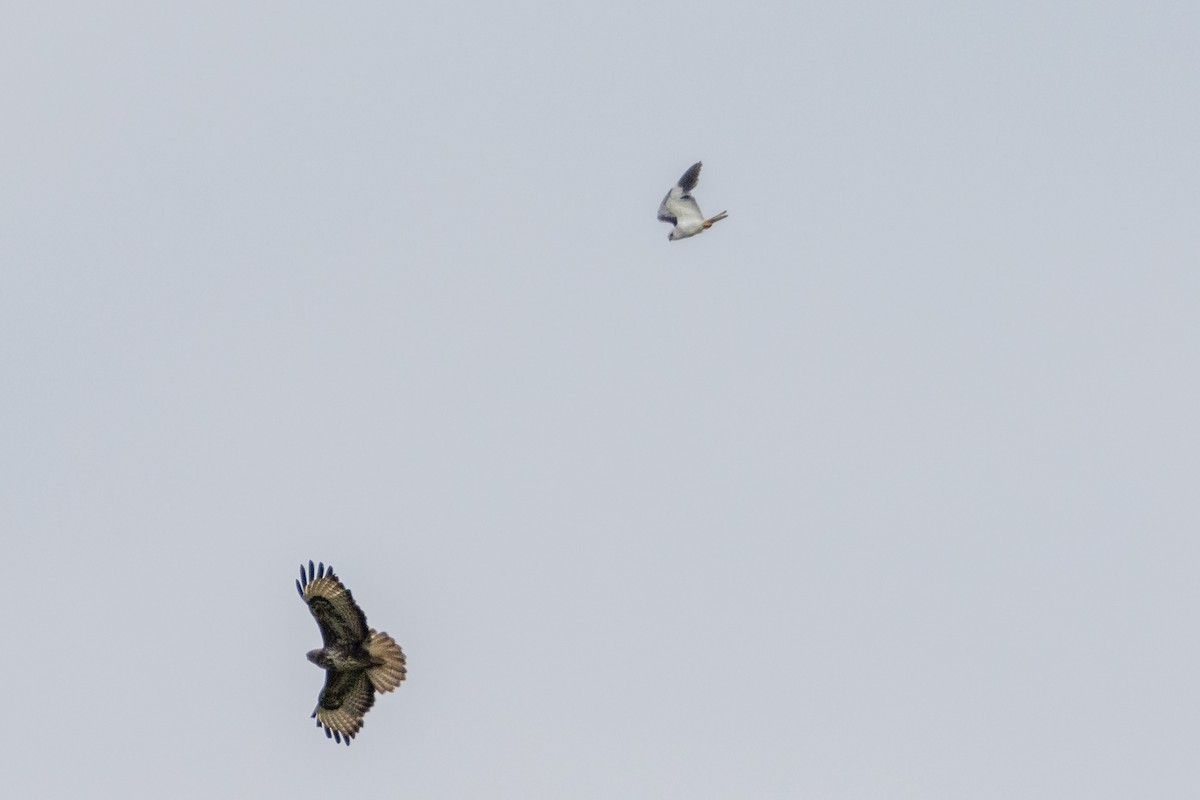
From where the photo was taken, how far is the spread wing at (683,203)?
3475 cm

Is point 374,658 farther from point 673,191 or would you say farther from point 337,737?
point 673,191

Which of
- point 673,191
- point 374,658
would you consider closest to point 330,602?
point 374,658

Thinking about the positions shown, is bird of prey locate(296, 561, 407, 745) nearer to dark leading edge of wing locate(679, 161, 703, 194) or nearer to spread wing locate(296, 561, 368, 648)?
spread wing locate(296, 561, 368, 648)

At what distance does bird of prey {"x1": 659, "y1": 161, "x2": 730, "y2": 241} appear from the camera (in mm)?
34750

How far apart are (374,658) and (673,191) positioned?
34.5ft

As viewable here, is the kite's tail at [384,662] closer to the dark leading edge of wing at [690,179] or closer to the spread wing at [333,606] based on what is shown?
the spread wing at [333,606]

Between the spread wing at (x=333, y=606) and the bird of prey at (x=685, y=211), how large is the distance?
9.60 m

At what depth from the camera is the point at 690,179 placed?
34.8 m

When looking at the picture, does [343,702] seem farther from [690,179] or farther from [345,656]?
[690,179]

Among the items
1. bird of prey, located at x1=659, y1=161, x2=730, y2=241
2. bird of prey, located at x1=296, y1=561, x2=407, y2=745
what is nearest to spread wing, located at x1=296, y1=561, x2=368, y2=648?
bird of prey, located at x1=296, y1=561, x2=407, y2=745

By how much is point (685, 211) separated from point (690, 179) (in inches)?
25.1

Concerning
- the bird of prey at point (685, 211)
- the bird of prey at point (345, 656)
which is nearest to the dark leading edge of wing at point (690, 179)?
the bird of prey at point (685, 211)

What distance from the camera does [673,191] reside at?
34875 mm

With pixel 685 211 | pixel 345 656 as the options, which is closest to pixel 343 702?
pixel 345 656
